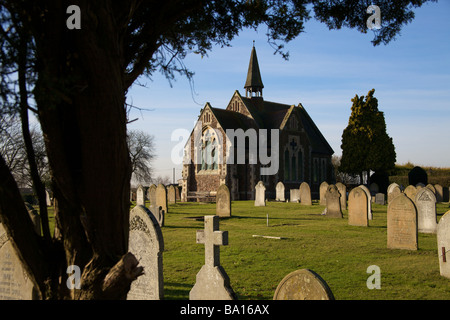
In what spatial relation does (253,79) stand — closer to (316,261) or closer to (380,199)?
(380,199)

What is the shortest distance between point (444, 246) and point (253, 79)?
113 feet

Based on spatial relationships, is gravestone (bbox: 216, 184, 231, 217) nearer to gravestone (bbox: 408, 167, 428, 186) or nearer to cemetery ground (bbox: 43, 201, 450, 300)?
cemetery ground (bbox: 43, 201, 450, 300)

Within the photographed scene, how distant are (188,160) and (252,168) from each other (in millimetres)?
6434

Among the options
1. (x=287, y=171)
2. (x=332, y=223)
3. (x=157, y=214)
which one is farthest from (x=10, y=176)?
(x=287, y=171)

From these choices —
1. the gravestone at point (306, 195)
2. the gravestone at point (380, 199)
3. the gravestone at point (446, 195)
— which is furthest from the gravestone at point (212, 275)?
the gravestone at point (446, 195)

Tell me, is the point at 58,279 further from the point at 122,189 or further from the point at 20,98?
the point at 20,98

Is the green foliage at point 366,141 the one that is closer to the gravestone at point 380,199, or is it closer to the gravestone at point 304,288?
the gravestone at point 380,199

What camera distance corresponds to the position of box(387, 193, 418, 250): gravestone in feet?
32.8

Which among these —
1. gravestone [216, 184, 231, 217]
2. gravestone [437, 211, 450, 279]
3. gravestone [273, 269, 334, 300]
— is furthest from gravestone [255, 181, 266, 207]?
gravestone [273, 269, 334, 300]

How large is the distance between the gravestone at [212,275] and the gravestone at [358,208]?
9.91m

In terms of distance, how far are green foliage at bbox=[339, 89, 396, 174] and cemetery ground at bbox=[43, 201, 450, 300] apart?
25.6m

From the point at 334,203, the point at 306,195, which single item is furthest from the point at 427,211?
the point at 306,195

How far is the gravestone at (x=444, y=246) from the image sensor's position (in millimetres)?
7414

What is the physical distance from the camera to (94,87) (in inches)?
131
